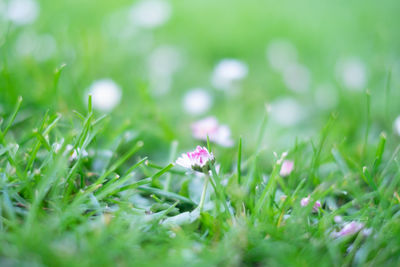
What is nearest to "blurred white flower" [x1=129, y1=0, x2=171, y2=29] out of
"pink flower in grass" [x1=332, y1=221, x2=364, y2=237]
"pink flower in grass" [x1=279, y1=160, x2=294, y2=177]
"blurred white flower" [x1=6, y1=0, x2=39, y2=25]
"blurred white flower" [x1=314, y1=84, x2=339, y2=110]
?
"blurred white flower" [x1=6, y1=0, x2=39, y2=25]

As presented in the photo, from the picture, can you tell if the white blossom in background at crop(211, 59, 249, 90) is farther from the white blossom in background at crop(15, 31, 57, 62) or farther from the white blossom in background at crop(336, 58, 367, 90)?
the white blossom in background at crop(15, 31, 57, 62)

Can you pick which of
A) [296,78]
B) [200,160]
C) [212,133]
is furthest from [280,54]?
[200,160]

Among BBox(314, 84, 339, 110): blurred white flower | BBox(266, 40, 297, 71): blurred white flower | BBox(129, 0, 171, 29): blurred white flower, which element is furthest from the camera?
BBox(129, 0, 171, 29): blurred white flower

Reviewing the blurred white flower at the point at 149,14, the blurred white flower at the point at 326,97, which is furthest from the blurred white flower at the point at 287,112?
the blurred white flower at the point at 149,14

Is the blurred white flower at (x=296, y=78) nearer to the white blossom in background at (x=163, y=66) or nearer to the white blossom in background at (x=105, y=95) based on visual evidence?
the white blossom in background at (x=163, y=66)

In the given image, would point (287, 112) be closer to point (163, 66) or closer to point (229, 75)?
point (229, 75)
